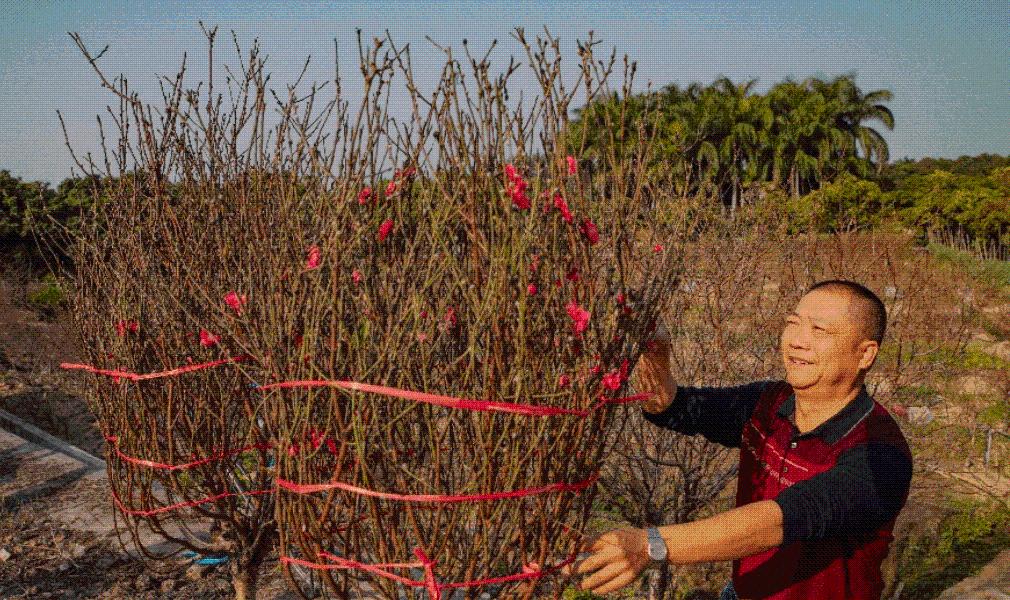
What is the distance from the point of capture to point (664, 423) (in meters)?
2.67

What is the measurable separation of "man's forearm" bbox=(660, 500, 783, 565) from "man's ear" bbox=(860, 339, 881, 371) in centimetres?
80

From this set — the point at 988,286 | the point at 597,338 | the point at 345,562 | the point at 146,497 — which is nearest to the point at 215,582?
the point at 146,497

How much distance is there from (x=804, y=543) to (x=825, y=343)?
0.63 meters

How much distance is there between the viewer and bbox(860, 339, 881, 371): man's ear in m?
2.28

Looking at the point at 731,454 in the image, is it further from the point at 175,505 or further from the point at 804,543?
the point at 175,505

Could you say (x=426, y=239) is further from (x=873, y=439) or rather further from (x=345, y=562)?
(x=873, y=439)

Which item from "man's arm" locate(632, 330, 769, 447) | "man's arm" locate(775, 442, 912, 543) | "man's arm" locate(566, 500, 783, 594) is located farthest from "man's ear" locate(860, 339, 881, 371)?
"man's arm" locate(566, 500, 783, 594)

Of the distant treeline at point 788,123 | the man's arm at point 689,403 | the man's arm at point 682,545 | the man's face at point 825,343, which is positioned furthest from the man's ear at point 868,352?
the distant treeline at point 788,123

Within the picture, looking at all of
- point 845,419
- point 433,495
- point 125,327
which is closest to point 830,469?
point 845,419

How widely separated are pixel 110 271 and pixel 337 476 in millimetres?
2219

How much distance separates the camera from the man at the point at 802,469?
174cm

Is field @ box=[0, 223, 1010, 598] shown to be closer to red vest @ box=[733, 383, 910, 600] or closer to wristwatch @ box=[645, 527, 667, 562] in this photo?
red vest @ box=[733, 383, 910, 600]

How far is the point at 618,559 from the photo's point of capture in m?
1.70

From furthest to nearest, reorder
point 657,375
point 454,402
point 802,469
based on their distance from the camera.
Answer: point 657,375
point 802,469
point 454,402
